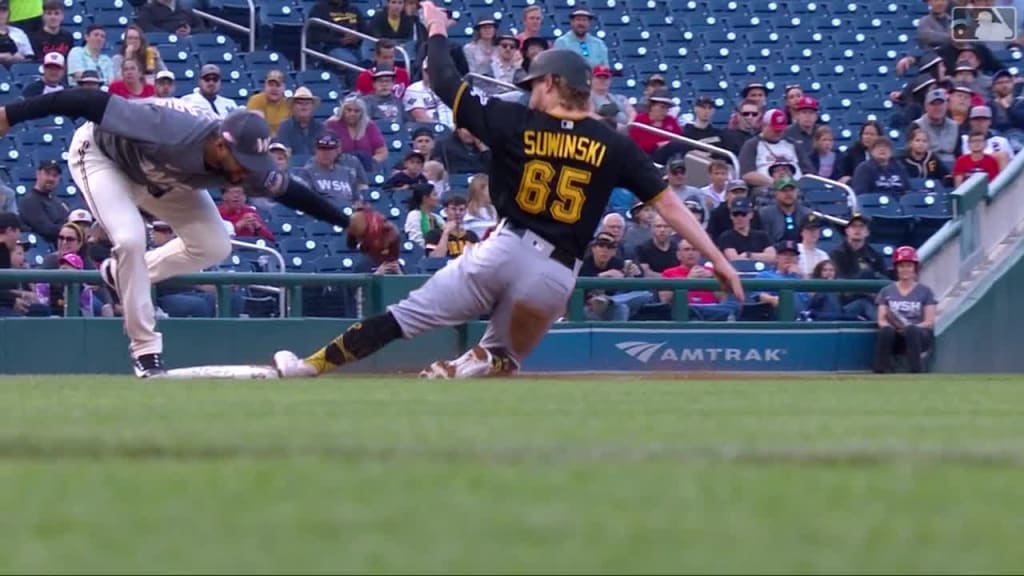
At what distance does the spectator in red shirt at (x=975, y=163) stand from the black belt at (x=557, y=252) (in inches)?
358

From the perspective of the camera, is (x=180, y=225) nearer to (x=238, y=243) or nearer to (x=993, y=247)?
(x=238, y=243)

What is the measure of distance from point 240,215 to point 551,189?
6.60 metres

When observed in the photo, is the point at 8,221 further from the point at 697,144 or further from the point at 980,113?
the point at 980,113

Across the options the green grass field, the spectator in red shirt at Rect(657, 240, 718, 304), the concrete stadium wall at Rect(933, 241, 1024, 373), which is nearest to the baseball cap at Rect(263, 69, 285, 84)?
the spectator in red shirt at Rect(657, 240, 718, 304)

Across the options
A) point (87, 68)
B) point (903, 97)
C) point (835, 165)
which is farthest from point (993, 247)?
point (87, 68)

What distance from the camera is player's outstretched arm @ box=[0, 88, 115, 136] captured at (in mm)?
8852

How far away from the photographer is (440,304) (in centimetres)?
931

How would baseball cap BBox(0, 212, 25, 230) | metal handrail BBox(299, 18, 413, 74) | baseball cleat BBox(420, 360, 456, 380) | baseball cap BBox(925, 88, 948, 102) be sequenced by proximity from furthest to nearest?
metal handrail BBox(299, 18, 413, 74) < baseball cap BBox(925, 88, 948, 102) < baseball cap BBox(0, 212, 25, 230) < baseball cleat BBox(420, 360, 456, 380)

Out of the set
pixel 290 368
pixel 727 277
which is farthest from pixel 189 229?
pixel 727 277

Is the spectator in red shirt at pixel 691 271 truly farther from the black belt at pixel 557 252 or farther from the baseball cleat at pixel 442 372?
the black belt at pixel 557 252

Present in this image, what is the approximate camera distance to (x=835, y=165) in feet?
60.5

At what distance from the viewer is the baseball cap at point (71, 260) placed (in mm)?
13892

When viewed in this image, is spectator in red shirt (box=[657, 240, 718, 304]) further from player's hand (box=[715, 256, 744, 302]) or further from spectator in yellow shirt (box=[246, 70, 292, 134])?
player's hand (box=[715, 256, 744, 302])

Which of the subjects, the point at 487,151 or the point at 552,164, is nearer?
the point at 552,164
